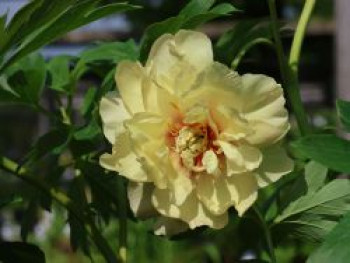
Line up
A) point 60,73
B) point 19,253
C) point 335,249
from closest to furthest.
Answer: point 335,249
point 19,253
point 60,73

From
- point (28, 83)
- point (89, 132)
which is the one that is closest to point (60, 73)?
point (28, 83)

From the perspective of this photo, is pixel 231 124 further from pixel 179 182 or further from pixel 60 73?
pixel 60 73

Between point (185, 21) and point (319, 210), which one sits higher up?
point (185, 21)

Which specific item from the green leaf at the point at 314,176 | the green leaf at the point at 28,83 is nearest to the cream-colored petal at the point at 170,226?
the green leaf at the point at 314,176

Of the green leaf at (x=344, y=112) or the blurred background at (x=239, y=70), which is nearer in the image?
the green leaf at (x=344, y=112)

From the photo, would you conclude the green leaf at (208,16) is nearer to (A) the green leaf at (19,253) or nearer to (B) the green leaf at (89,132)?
(B) the green leaf at (89,132)

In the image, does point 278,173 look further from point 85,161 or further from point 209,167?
point 85,161

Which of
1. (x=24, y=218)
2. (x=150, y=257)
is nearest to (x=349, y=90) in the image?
(x=150, y=257)
